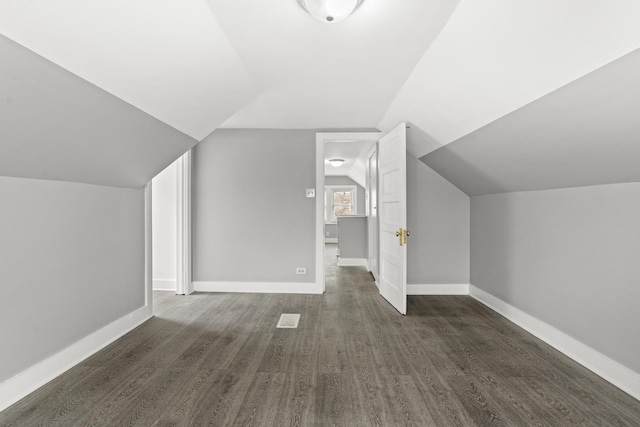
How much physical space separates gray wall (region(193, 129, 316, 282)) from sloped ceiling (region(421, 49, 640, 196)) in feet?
6.86

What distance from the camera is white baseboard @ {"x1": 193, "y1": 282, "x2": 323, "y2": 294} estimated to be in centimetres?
460

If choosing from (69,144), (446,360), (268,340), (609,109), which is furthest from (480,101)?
(69,144)

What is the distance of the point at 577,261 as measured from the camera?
2613mm

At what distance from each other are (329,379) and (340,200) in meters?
9.45

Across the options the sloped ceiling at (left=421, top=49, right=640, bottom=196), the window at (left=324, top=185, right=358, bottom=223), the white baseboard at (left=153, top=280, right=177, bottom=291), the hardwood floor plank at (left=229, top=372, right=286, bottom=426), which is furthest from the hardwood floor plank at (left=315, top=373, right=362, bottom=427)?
the window at (left=324, top=185, right=358, bottom=223)

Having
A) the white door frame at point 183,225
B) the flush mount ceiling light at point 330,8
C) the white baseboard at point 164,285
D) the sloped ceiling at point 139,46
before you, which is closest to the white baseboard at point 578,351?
the flush mount ceiling light at point 330,8

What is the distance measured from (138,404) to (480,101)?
2.94 m

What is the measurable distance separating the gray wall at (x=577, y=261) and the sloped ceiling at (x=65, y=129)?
3.24 m

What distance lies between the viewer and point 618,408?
196 centimetres

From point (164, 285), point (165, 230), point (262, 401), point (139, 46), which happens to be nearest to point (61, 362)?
point (262, 401)

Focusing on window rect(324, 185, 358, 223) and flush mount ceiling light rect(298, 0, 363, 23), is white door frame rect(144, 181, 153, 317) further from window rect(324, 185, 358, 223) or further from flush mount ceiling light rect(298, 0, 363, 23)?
window rect(324, 185, 358, 223)

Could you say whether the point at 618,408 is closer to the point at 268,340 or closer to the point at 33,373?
the point at 268,340

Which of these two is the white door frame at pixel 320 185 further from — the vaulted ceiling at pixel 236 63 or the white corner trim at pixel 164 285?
the white corner trim at pixel 164 285

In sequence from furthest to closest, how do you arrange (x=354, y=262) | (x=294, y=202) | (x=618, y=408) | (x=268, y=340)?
(x=354, y=262)
(x=294, y=202)
(x=268, y=340)
(x=618, y=408)
